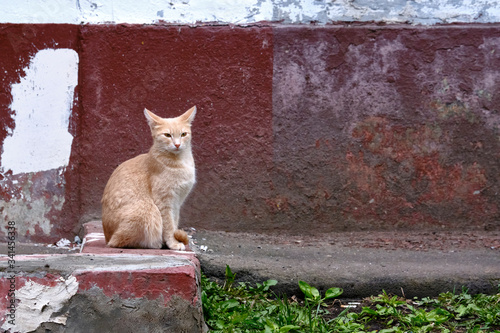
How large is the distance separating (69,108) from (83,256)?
194 cm

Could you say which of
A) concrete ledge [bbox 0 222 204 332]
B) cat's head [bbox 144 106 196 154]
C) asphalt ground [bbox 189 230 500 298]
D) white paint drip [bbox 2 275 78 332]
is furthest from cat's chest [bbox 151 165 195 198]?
white paint drip [bbox 2 275 78 332]

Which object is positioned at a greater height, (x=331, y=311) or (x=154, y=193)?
(x=154, y=193)

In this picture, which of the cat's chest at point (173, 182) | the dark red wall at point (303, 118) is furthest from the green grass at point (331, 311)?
the dark red wall at point (303, 118)

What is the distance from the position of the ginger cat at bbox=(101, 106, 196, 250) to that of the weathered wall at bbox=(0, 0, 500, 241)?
91 cm

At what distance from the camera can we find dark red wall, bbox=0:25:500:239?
4.62 m

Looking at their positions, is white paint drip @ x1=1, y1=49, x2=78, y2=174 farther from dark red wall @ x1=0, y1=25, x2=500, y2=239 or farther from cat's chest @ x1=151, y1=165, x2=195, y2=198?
cat's chest @ x1=151, y1=165, x2=195, y2=198

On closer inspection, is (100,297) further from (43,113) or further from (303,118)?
(303,118)

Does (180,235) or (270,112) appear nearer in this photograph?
(180,235)

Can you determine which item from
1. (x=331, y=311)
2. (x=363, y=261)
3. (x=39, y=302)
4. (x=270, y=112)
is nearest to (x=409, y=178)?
(x=363, y=261)

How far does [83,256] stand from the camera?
3020 millimetres

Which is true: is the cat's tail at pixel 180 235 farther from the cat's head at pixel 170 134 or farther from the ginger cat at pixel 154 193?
the cat's head at pixel 170 134

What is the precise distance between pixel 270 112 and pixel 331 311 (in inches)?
72.4

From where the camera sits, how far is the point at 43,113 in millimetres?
4609

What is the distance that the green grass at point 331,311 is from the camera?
10.0ft
